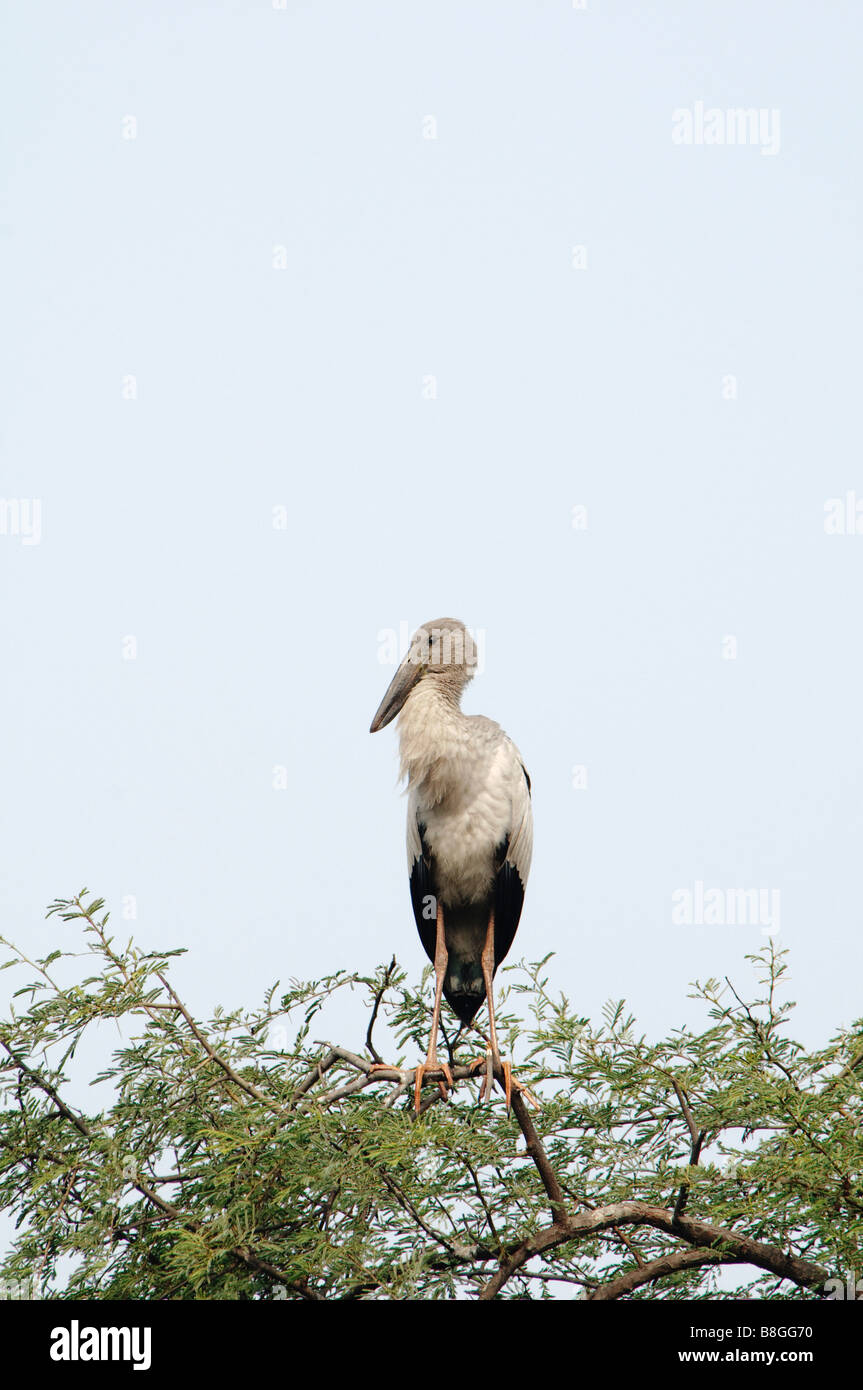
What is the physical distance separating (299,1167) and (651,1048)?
1.34 metres

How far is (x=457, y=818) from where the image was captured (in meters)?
→ 6.24

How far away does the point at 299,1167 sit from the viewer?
3.91 metres

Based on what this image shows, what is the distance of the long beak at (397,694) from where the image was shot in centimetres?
655

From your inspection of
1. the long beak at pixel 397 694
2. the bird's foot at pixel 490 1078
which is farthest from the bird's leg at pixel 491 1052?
the long beak at pixel 397 694

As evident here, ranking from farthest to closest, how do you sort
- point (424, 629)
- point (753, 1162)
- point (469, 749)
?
1. point (424, 629)
2. point (469, 749)
3. point (753, 1162)

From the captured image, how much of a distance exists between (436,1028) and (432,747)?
1.32 m

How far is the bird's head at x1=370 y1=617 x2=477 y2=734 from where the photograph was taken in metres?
6.55

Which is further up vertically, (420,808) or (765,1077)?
(420,808)

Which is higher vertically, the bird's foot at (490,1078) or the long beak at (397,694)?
the long beak at (397,694)

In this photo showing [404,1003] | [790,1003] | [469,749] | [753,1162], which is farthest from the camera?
[469,749]

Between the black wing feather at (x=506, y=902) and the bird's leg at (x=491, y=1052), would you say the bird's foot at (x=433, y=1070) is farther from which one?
the black wing feather at (x=506, y=902)

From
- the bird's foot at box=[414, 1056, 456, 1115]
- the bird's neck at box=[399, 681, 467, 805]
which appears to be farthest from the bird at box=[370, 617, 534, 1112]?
the bird's foot at box=[414, 1056, 456, 1115]
